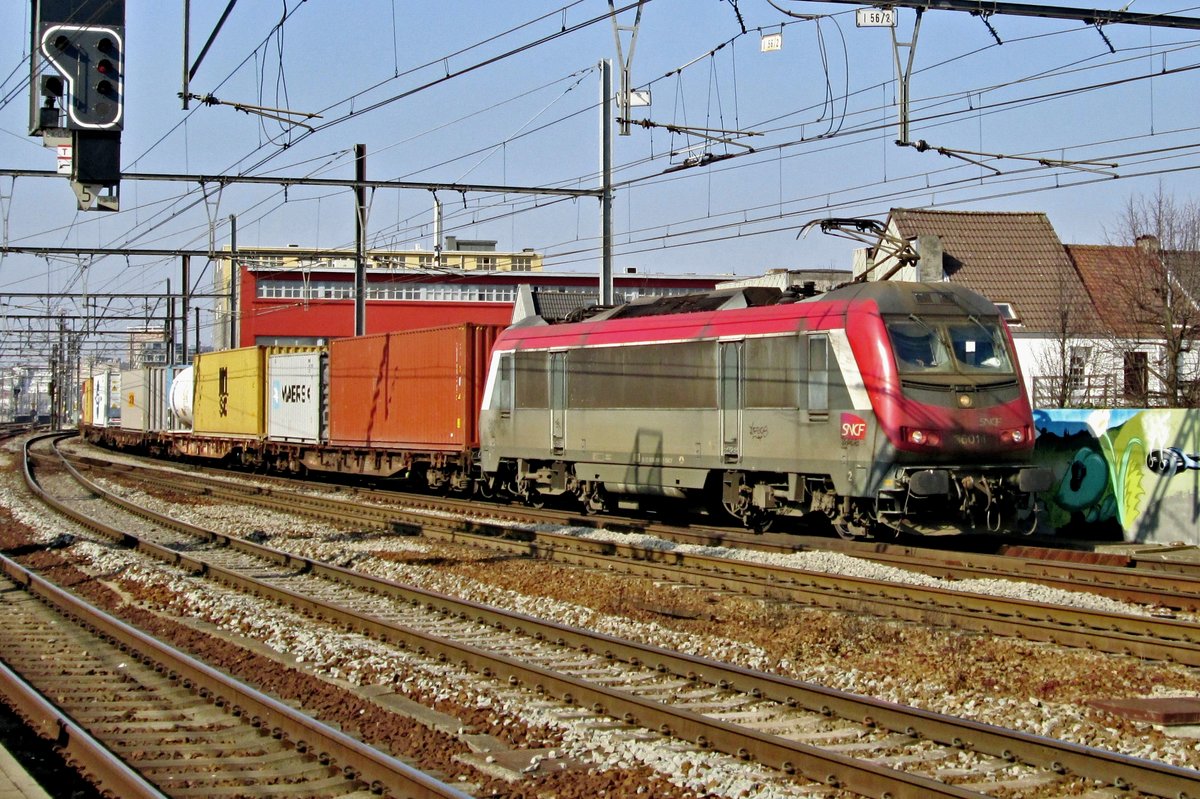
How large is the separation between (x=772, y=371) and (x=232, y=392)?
2500 cm

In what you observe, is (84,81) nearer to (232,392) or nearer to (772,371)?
(772,371)

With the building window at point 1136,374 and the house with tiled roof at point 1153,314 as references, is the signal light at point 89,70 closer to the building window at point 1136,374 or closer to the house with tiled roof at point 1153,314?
the house with tiled roof at point 1153,314

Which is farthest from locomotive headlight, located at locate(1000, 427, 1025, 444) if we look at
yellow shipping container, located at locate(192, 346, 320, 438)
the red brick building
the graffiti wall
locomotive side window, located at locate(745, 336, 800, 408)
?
the red brick building

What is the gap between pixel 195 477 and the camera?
108 feet

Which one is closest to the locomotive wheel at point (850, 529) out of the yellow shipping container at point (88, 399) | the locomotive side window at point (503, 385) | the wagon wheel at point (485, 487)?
the locomotive side window at point (503, 385)

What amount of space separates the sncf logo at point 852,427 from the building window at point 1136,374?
60.2 ft

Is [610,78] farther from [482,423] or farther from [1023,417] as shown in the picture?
[1023,417]

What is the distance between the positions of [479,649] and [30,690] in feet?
10.3

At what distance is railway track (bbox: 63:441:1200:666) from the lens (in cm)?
987

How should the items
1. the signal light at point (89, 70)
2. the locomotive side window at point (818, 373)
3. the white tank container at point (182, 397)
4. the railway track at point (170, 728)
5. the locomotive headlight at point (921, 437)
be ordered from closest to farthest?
the railway track at point (170, 728), the locomotive headlight at point (921, 437), the signal light at point (89, 70), the locomotive side window at point (818, 373), the white tank container at point (182, 397)

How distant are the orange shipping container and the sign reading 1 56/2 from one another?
10.9 metres

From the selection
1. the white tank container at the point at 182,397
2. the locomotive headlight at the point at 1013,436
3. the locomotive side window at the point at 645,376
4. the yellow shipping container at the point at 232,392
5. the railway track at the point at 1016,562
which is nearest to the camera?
the railway track at the point at 1016,562

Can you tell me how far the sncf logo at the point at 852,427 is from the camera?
1453cm

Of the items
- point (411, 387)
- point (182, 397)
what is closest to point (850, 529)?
point (411, 387)
